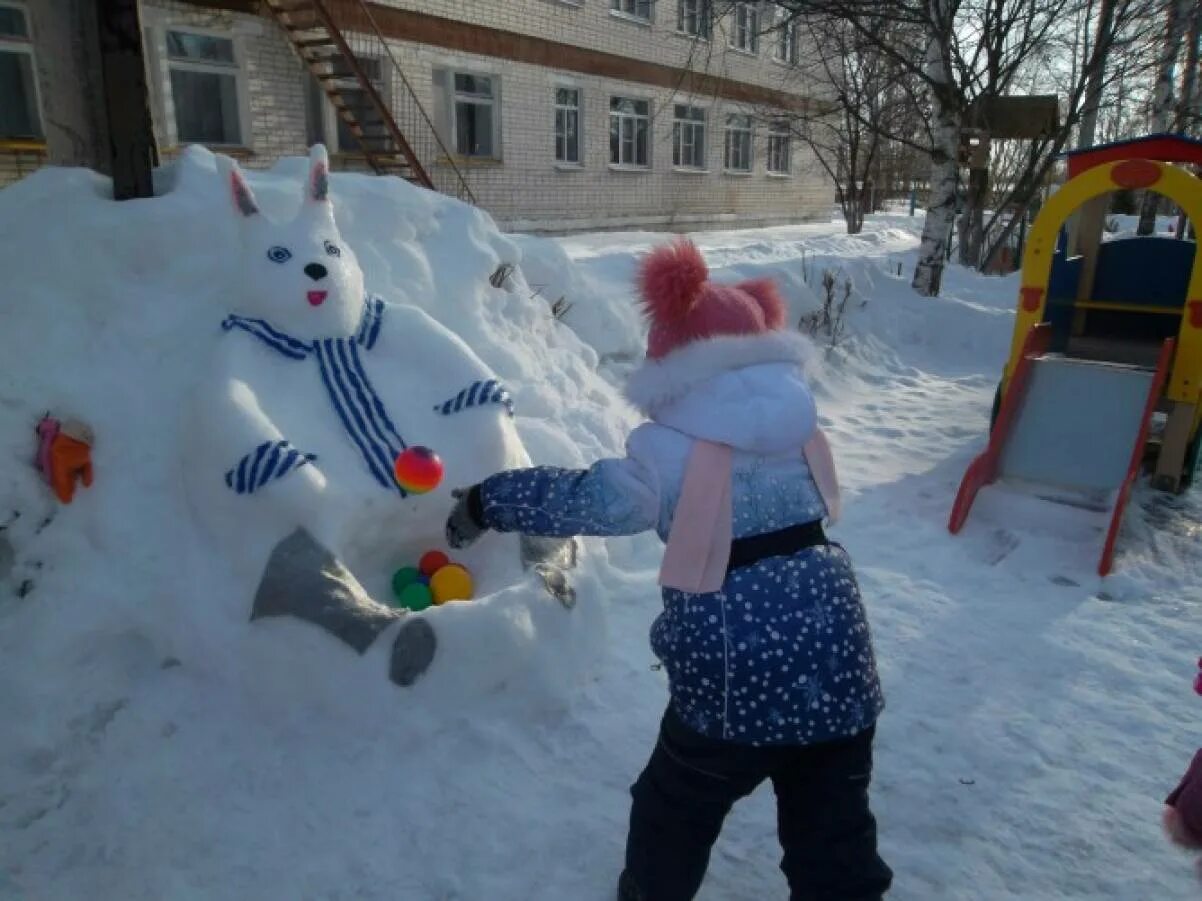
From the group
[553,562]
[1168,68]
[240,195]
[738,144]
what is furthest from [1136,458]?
[738,144]

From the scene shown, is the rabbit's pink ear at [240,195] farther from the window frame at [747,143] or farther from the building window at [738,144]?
the building window at [738,144]

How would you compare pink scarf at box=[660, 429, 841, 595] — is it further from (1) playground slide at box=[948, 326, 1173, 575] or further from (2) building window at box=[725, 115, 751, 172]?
(2) building window at box=[725, 115, 751, 172]

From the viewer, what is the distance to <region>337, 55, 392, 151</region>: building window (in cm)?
1185

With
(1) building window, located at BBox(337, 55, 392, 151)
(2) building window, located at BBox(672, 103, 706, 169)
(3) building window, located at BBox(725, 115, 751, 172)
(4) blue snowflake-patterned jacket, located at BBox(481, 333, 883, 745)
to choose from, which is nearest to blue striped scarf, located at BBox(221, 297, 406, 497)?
(4) blue snowflake-patterned jacket, located at BBox(481, 333, 883, 745)

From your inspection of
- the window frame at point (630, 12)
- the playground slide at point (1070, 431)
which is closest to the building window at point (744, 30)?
the window frame at point (630, 12)

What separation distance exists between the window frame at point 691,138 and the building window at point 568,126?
10.4 ft

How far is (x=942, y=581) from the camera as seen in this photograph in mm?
3965

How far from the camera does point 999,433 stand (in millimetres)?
4879

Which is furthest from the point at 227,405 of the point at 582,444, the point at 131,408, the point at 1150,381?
the point at 1150,381

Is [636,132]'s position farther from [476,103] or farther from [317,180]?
[317,180]

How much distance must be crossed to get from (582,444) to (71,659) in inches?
97.4

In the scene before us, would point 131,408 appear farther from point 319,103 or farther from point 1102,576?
point 319,103

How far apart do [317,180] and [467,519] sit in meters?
2.03

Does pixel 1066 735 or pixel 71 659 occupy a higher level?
pixel 71 659
